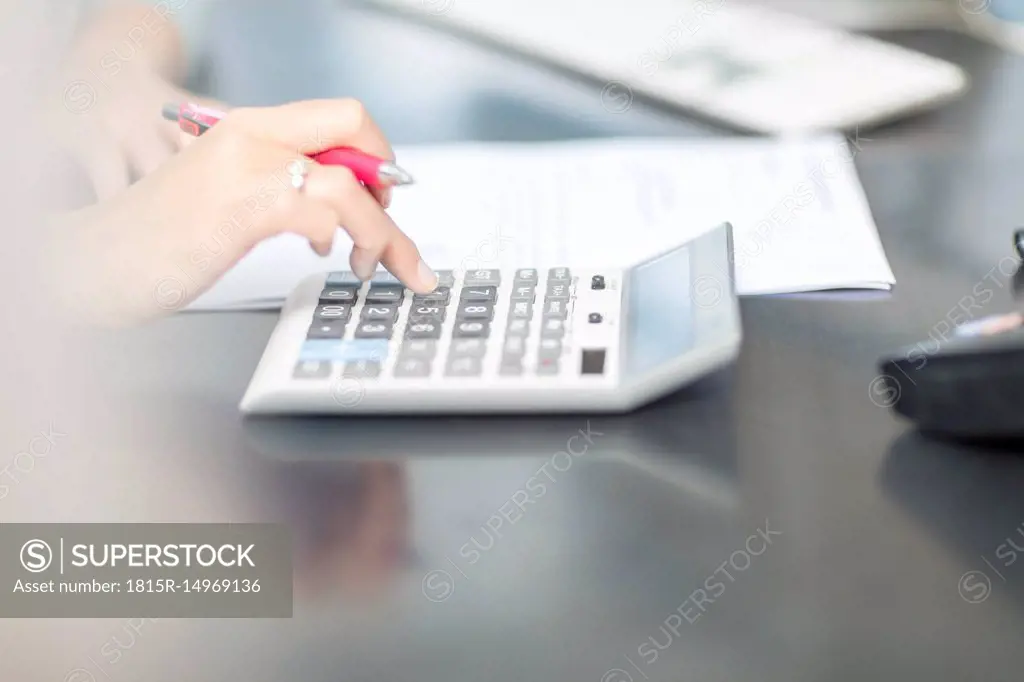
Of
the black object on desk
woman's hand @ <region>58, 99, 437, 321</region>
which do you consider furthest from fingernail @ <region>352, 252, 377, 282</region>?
the black object on desk

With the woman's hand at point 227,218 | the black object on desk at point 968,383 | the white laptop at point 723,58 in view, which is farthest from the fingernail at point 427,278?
the white laptop at point 723,58

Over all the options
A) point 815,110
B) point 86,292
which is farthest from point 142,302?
point 815,110

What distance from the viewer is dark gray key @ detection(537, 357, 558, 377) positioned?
0.42 m

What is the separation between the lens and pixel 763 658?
308 millimetres

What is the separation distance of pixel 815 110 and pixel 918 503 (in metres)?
0.44

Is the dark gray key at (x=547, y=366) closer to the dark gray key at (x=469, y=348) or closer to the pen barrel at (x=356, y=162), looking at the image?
the dark gray key at (x=469, y=348)

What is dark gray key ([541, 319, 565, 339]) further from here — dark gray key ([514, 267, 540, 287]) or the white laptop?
the white laptop

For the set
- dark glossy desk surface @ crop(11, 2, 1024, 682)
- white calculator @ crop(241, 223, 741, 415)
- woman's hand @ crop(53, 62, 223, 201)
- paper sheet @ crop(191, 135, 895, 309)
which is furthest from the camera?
woman's hand @ crop(53, 62, 223, 201)

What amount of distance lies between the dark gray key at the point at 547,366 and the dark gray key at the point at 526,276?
68 mm

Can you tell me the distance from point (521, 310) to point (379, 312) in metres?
0.07

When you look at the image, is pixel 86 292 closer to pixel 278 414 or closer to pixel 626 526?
pixel 278 414

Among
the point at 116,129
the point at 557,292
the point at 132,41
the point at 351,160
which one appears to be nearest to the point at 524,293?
the point at 557,292

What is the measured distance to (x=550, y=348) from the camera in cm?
43

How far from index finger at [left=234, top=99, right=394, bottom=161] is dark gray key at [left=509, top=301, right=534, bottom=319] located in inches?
5.1
